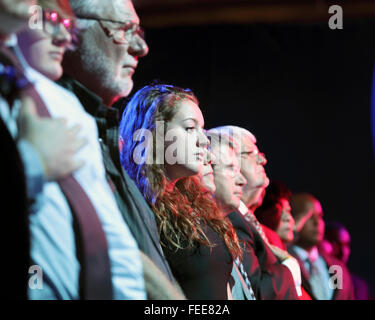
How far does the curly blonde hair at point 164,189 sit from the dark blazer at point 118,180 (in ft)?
0.58

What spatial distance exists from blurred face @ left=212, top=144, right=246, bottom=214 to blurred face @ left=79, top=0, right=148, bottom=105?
2.51 feet

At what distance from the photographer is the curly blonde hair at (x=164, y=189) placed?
1.97 metres

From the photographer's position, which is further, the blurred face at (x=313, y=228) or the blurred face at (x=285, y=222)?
the blurred face at (x=313, y=228)

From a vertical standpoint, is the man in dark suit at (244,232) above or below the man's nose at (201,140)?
below

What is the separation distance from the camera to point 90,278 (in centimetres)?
154

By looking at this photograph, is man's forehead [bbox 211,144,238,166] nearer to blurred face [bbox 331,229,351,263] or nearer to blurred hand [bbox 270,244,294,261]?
blurred hand [bbox 270,244,294,261]

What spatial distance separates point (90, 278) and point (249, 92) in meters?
1.87

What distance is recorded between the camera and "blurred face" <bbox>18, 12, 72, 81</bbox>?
1518mm

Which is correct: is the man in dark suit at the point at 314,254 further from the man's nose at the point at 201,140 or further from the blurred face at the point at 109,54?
the blurred face at the point at 109,54

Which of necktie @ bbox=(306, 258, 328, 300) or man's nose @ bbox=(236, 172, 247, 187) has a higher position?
man's nose @ bbox=(236, 172, 247, 187)

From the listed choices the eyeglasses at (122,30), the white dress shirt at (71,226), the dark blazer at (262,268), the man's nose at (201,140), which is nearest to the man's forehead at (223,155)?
the dark blazer at (262,268)

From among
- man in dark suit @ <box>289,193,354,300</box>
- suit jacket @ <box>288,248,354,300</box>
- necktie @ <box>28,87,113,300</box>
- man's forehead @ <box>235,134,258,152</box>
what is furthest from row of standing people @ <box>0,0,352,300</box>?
man in dark suit @ <box>289,193,354,300</box>

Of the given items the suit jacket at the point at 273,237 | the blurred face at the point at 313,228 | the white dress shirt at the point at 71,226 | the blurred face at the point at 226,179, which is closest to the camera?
the white dress shirt at the point at 71,226
